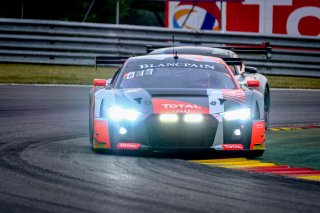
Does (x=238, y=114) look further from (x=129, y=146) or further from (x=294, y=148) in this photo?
(x=294, y=148)

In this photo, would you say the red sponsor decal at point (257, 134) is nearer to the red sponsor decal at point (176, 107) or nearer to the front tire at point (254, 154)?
the front tire at point (254, 154)

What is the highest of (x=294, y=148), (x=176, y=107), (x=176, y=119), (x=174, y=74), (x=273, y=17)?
(x=273, y=17)

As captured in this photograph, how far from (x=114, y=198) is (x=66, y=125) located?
20.7 ft

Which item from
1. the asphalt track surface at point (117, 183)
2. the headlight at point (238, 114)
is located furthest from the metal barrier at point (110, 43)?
the headlight at point (238, 114)

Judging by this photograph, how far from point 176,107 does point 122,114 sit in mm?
590

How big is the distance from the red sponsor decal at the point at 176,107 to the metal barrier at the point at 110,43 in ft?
45.4

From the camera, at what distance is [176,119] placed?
10.5 m

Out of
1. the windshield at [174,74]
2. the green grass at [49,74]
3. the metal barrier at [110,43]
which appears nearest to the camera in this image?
the windshield at [174,74]

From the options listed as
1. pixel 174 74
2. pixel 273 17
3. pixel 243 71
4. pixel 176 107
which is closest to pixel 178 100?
pixel 176 107

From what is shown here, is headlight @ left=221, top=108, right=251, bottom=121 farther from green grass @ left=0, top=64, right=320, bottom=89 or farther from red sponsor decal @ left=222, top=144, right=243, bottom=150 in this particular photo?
green grass @ left=0, top=64, right=320, bottom=89

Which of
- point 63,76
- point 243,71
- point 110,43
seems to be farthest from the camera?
point 110,43

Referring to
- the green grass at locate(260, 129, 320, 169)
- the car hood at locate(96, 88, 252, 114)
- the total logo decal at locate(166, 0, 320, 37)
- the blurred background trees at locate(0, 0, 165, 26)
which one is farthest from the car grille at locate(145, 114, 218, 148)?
the total logo decal at locate(166, 0, 320, 37)

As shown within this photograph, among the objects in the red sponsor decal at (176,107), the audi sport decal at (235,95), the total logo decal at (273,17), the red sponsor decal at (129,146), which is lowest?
the red sponsor decal at (129,146)

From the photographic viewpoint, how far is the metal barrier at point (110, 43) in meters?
24.8
